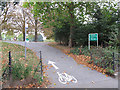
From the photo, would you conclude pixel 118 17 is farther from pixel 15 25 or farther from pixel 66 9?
pixel 15 25

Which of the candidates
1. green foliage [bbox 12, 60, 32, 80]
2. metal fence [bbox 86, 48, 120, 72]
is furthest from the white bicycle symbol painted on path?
metal fence [bbox 86, 48, 120, 72]

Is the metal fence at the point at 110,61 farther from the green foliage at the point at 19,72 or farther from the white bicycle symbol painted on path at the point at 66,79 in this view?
the green foliage at the point at 19,72

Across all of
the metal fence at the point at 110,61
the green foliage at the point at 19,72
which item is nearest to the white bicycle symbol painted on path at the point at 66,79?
the green foliage at the point at 19,72

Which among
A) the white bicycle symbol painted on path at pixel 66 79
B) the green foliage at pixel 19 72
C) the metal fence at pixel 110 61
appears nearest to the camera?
the green foliage at pixel 19 72

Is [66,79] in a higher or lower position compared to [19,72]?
lower

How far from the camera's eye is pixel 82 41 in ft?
32.6

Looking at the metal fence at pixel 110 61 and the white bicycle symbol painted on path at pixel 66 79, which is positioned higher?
Answer: the metal fence at pixel 110 61

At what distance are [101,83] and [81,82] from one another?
29.8 inches

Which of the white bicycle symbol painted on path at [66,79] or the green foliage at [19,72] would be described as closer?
the green foliage at [19,72]

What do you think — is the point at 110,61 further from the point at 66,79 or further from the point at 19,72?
the point at 19,72

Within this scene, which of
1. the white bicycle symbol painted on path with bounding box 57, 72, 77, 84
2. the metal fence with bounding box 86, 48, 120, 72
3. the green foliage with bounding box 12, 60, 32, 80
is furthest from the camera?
the metal fence with bounding box 86, 48, 120, 72

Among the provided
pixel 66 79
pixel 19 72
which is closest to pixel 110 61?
pixel 66 79

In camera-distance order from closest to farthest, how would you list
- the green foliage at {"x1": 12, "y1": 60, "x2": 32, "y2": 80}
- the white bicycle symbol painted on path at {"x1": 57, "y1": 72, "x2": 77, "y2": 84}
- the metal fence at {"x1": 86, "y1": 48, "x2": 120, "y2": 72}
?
the green foliage at {"x1": 12, "y1": 60, "x2": 32, "y2": 80}
the white bicycle symbol painted on path at {"x1": 57, "y1": 72, "x2": 77, "y2": 84}
the metal fence at {"x1": 86, "y1": 48, "x2": 120, "y2": 72}

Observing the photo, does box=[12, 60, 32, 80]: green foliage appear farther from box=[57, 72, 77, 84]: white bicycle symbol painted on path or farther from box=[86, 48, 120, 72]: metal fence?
box=[86, 48, 120, 72]: metal fence
